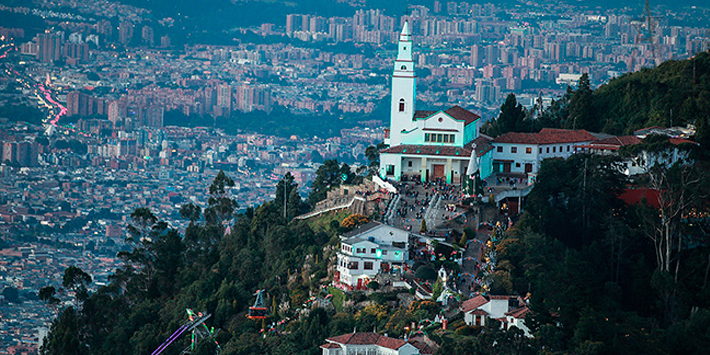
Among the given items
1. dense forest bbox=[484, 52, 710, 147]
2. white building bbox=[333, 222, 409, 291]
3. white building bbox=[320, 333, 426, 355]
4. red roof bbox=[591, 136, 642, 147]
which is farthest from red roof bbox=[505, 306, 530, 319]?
dense forest bbox=[484, 52, 710, 147]

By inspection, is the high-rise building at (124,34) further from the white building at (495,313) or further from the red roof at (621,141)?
the white building at (495,313)

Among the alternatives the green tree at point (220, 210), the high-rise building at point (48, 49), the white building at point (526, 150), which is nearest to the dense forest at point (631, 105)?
the white building at point (526, 150)

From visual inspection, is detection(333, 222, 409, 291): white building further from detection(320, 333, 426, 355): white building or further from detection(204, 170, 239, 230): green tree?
detection(204, 170, 239, 230): green tree

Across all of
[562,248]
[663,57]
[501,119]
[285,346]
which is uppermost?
[663,57]

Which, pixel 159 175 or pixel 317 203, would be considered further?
pixel 159 175

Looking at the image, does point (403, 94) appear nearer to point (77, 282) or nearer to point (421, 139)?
point (421, 139)

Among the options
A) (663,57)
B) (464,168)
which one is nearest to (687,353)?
(464,168)

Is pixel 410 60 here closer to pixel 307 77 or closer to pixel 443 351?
pixel 443 351
